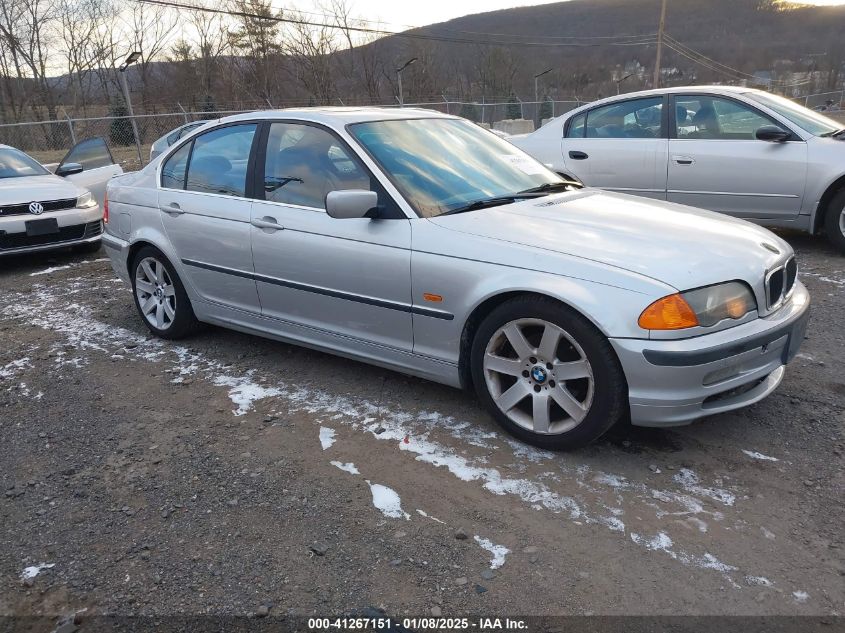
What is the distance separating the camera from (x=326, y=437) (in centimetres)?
351

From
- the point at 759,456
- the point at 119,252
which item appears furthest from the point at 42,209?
the point at 759,456

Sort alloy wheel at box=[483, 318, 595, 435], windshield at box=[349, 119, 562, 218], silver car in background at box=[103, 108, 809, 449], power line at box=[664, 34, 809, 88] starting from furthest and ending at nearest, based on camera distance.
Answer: power line at box=[664, 34, 809, 88] → windshield at box=[349, 119, 562, 218] → alloy wheel at box=[483, 318, 595, 435] → silver car in background at box=[103, 108, 809, 449]

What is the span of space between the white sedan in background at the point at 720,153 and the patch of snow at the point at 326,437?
4.38 meters

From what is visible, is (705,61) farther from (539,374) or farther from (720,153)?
(539,374)

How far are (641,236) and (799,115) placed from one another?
457 cm

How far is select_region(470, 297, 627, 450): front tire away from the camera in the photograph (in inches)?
116

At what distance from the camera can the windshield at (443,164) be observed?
367 cm

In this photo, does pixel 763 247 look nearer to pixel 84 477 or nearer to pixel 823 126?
pixel 84 477

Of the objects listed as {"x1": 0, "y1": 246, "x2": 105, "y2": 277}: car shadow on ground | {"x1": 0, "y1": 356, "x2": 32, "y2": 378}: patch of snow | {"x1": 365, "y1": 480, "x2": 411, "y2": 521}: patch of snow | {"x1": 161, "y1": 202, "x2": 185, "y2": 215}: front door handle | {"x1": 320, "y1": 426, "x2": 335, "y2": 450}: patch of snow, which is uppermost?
{"x1": 161, "y1": 202, "x2": 185, "y2": 215}: front door handle

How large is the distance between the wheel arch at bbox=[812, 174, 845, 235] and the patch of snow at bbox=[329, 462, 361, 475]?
533 centimetres

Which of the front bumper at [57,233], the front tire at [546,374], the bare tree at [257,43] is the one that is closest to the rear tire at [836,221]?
the front tire at [546,374]

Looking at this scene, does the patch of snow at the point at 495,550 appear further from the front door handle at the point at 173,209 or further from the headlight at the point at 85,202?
the headlight at the point at 85,202

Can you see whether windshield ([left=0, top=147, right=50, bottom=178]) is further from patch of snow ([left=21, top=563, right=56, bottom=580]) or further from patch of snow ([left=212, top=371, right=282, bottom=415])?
patch of snow ([left=21, top=563, right=56, bottom=580])

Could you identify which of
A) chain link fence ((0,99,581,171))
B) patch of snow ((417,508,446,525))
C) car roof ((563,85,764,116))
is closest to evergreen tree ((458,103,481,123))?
chain link fence ((0,99,581,171))
